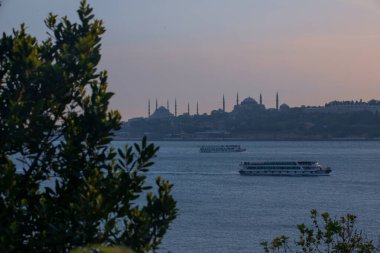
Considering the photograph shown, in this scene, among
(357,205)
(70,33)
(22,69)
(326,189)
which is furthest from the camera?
(326,189)

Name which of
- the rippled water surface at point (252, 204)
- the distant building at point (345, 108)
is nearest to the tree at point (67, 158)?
the rippled water surface at point (252, 204)

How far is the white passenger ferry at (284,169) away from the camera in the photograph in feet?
182

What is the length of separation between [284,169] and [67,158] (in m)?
51.8

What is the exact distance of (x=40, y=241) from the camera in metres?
4.55

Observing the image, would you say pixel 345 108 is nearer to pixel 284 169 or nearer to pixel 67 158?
pixel 284 169

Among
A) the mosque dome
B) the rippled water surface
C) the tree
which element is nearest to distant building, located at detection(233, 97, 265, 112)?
the mosque dome

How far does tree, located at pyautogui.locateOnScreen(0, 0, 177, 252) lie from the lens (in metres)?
4.49

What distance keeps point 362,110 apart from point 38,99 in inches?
4692

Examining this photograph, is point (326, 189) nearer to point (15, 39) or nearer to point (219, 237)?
point (219, 237)

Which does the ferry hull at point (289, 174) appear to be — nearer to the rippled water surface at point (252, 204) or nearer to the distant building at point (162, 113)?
the rippled water surface at point (252, 204)

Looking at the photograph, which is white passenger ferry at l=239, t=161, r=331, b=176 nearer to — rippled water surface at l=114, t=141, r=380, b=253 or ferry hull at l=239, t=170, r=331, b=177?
ferry hull at l=239, t=170, r=331, b=177

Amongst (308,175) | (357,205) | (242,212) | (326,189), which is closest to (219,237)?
(242,212)

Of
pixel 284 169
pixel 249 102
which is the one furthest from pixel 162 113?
pixel 284 169

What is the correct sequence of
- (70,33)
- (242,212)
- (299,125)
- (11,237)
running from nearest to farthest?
(11,237), (70,33), (242,212), (299,125)
